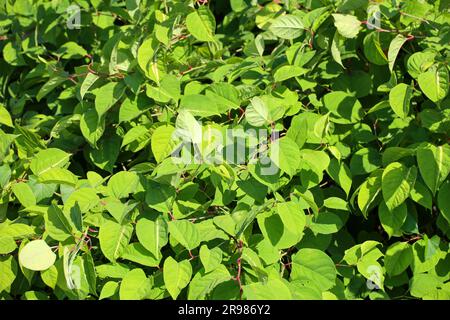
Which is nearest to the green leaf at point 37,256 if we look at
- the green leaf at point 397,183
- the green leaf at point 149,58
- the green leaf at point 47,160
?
the green leaf at point 47,160

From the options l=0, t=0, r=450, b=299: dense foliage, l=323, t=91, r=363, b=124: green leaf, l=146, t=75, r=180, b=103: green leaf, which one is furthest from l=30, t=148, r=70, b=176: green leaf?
l=323, t=91, r=363, b=124: green leaf

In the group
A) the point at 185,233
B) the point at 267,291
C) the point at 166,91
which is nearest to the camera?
the point at 267,291

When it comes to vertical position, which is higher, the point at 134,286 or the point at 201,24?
the point at 201,24

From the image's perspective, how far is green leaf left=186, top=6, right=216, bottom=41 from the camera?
1669 millimetres

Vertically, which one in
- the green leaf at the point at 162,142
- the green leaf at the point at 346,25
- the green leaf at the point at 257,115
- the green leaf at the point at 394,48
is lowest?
the green leaf at the point at 162,142

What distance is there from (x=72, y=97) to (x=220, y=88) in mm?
579

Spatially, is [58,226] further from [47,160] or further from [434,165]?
[434,165]

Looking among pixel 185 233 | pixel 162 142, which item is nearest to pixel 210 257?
pixel 185 233

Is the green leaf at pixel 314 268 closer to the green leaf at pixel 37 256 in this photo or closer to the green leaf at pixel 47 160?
the green leaf at pixel 37 256

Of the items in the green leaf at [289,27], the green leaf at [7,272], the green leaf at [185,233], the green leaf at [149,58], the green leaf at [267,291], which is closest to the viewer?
the green leaf at [267,291]

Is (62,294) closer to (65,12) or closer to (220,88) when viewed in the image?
(220,88)

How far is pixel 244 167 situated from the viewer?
4.75 ft

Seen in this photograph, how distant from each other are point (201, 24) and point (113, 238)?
62 cm

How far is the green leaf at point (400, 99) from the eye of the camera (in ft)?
5.03
